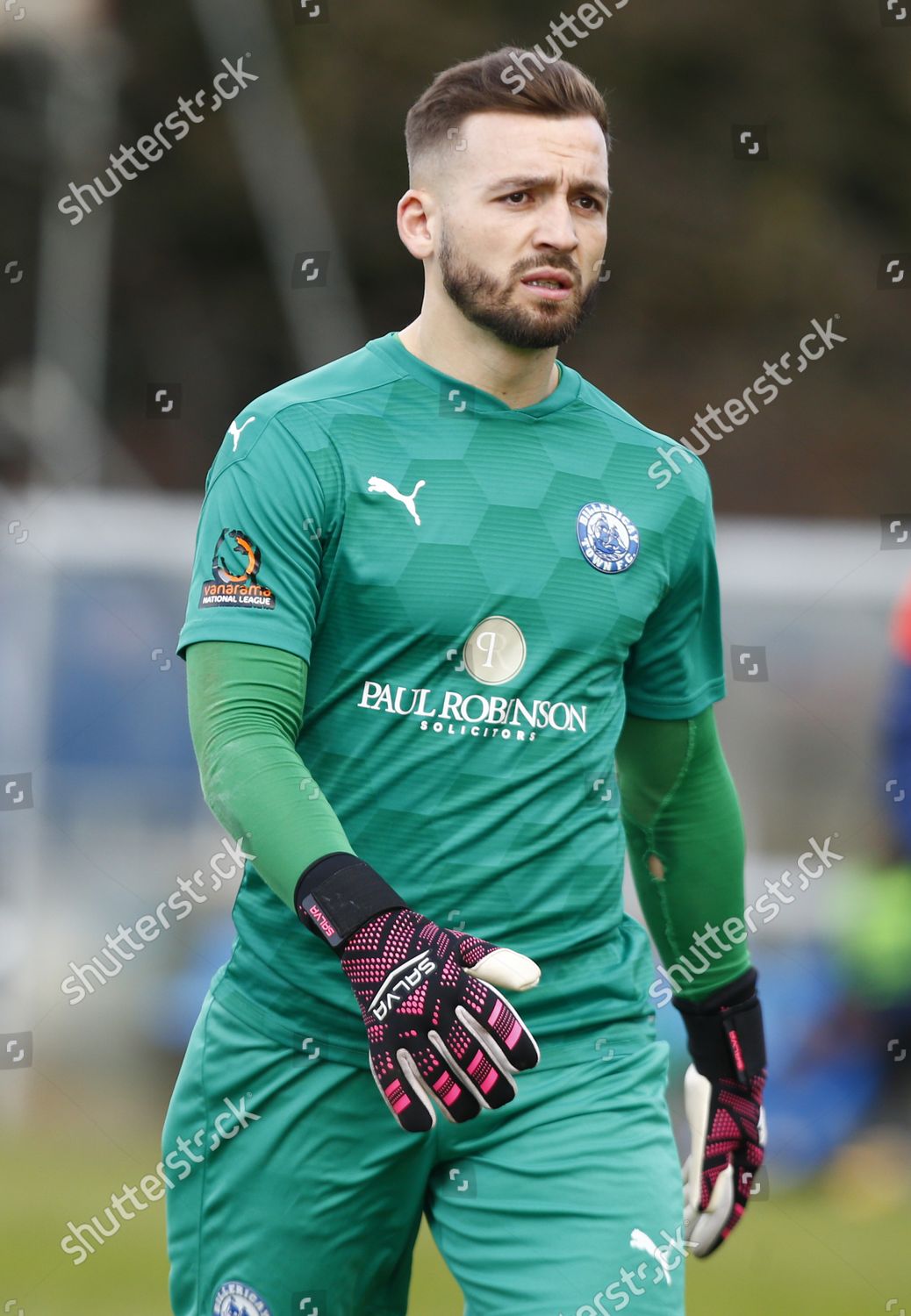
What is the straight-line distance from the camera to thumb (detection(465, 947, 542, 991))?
2.64 meters

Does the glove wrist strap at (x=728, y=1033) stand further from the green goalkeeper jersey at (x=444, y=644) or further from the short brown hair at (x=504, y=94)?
the short brown hair at (x=504, y=94)

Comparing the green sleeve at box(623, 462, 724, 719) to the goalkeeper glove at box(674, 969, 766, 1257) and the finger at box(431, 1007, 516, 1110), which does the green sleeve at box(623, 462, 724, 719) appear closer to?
the goalkeeper glove at box(674, 969, 766, 1257)

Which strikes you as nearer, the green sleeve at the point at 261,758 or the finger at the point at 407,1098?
the finger at the point at 407,1098

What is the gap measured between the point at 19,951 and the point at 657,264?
1140 cm

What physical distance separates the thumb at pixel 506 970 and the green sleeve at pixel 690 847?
2.99ft

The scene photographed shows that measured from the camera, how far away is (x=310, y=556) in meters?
2.99

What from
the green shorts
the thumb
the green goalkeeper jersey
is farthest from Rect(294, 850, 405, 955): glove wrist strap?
the green shorts

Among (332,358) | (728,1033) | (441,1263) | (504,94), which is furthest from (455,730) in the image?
(332,358)

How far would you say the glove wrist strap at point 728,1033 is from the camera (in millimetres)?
3582

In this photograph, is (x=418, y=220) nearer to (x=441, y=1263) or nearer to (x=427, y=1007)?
(x=427, y=1007)

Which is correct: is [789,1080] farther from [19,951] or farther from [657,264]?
[657,264]

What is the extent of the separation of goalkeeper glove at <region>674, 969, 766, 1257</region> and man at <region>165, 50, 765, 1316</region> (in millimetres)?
357

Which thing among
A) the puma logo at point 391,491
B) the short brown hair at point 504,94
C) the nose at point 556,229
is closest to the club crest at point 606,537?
the puma logo at point 391,491

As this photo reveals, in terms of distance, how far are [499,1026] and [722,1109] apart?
1065 millimetres
